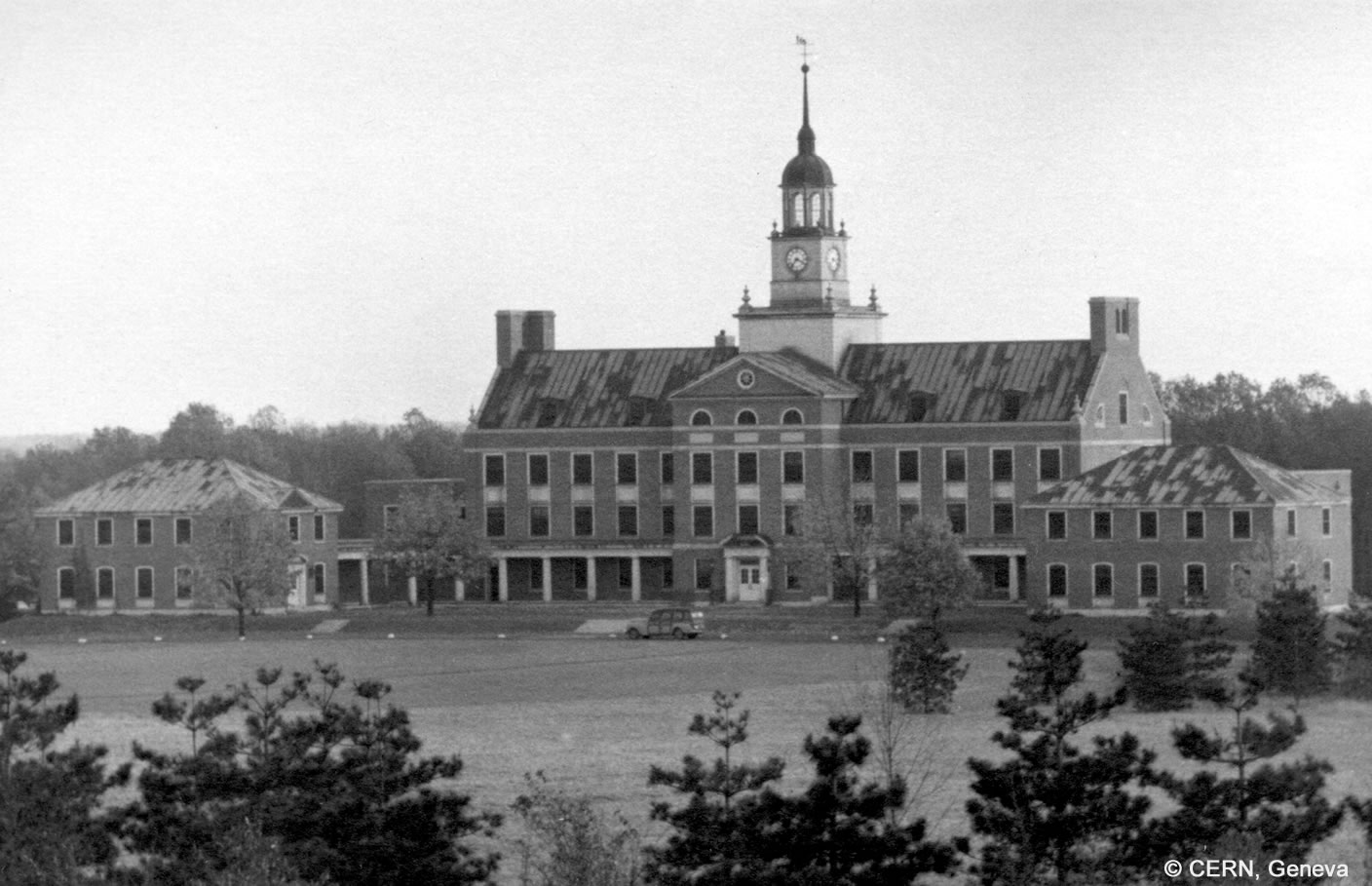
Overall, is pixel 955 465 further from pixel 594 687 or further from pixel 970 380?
pixel 594 687

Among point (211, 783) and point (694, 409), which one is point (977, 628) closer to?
point (694, 409)

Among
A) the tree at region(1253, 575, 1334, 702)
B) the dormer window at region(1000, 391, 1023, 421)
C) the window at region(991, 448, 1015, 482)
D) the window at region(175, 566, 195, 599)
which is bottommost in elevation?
the tree at region(1253, 575, 1334, 702)

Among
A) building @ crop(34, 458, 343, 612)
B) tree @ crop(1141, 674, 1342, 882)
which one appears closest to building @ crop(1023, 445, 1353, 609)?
building @ crop(34, 458, 343, 612)

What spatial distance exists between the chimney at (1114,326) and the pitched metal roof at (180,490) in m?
22.6

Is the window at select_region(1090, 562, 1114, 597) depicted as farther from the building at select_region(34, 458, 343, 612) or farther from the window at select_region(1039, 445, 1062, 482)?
the building at select_region(34, 458, 343, 612)

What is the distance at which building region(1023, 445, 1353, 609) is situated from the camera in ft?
261

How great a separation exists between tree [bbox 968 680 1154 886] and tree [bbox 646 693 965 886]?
3.21 feet

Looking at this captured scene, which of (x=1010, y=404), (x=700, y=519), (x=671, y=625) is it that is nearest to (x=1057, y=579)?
(x=1010, y=404)

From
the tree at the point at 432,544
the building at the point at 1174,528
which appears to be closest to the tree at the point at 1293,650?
the building at the point at 1174,528

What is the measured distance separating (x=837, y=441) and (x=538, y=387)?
991 centimetres

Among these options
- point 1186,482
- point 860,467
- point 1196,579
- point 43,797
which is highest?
point 860,467

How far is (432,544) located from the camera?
89.1m

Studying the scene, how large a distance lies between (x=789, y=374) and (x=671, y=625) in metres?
11.9

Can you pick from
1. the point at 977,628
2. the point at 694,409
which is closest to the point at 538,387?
the point at 694,409
